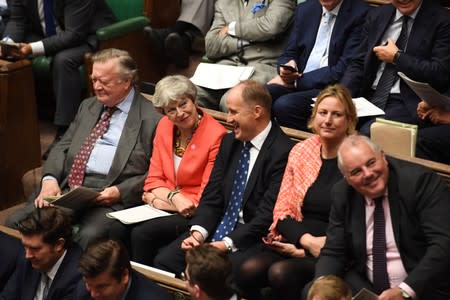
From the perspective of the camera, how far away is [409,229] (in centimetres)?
326

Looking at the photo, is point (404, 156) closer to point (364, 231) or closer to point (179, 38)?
point (364, 231)

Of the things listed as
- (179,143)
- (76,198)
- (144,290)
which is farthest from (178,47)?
(144,290)

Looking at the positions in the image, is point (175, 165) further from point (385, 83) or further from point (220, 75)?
point (385, 83)

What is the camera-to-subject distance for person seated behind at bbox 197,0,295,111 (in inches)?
194

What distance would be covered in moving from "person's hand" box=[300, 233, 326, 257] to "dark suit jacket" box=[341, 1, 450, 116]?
1.00 meters

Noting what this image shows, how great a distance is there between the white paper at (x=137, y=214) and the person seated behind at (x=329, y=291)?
1.21 meters

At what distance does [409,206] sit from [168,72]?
9.62 ft

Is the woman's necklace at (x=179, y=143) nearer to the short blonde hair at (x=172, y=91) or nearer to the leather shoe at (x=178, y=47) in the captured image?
the short blonde hair at (x=172, y=91)

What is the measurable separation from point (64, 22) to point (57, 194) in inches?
61.4

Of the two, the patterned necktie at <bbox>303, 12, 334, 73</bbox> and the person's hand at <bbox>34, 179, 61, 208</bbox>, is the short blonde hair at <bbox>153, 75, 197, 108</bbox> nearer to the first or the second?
the person's hand at <bbox>34, 179, 61, 208</bbox>

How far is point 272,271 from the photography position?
3.51 meters

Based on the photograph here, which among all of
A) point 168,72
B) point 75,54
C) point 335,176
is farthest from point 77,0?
point 335,176

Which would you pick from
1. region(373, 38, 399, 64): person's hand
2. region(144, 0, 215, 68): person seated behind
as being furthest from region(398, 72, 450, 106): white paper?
region(144, 0, 215, 68): person seated behind

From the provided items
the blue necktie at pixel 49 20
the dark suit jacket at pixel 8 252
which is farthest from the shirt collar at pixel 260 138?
the blue necktie at pixel 49 20
